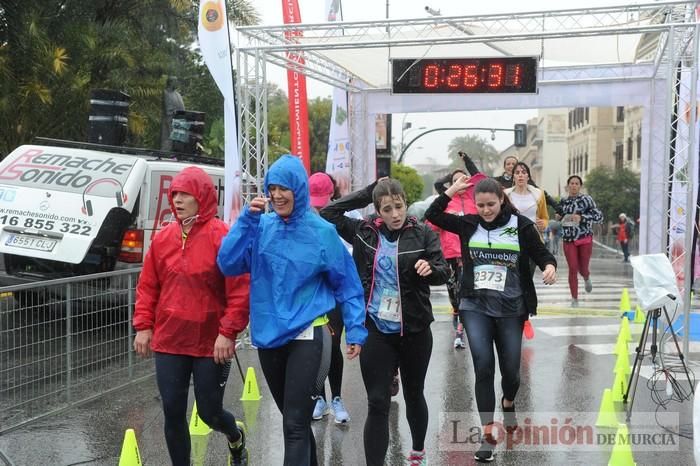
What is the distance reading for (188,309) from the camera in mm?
4656

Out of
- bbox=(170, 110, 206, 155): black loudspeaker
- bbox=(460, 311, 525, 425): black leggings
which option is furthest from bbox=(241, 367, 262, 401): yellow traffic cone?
bbox=(170, 110, 206, 155): black loudspeaker

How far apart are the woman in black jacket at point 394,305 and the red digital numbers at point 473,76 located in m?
8.95

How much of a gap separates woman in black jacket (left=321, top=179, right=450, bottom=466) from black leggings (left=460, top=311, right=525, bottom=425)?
0.62 meters

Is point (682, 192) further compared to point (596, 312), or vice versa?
point (596, 312)

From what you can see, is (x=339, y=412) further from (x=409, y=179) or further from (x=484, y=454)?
(x=409, y=179)

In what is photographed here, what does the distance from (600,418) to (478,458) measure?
1.44 metres

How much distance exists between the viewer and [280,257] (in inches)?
176

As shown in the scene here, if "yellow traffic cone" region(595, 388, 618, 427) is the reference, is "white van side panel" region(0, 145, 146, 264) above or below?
above

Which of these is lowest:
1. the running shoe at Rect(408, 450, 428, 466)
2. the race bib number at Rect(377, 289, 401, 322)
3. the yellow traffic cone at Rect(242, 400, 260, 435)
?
the yellow traffic cone at Rect(242, 400, 260, 435)

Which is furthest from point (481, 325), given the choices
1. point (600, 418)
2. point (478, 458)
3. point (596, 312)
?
point (596, 312)

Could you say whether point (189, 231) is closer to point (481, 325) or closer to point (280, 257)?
point (280, 257)

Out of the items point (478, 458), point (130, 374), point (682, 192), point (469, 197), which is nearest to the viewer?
point (478, 458)

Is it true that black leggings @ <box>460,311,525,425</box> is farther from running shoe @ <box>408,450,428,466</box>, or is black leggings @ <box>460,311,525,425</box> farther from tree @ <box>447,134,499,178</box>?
tree @ <box>447,134,499,178</box>

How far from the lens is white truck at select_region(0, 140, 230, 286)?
10031 millimetres
